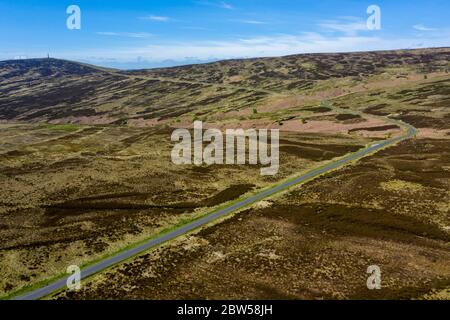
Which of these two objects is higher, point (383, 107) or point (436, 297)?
point (383, 107)

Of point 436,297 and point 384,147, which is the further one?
point 384,147
